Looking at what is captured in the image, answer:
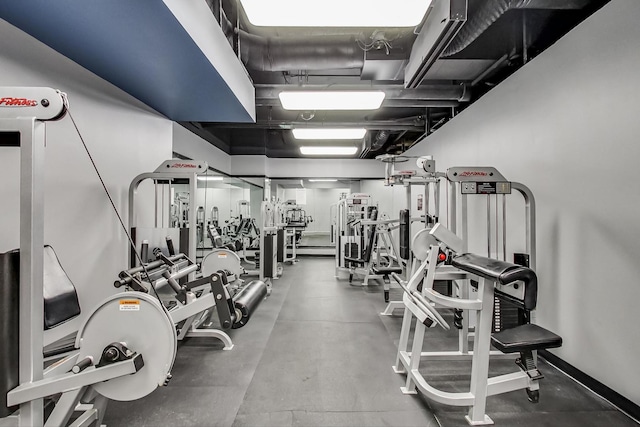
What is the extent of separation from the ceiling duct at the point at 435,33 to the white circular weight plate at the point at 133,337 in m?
2.47

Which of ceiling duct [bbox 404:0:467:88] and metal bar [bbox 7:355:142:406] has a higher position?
ceiling duct [bbox 404:0:467:88]

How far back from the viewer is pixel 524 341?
1609mm

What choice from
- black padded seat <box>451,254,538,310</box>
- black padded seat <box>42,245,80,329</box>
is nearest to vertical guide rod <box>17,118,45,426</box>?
black padded seat <box>42,245,80,329</box>

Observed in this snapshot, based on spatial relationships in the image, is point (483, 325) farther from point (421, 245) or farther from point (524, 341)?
point (421, 245)

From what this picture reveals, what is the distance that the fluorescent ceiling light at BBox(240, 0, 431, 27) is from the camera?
5.78 ft

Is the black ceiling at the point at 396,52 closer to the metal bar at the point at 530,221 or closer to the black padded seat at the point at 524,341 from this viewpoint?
the metal bar at the point at 530,221

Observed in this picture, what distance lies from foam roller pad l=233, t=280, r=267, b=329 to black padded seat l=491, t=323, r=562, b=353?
5.47 ft

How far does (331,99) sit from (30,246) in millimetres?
2816

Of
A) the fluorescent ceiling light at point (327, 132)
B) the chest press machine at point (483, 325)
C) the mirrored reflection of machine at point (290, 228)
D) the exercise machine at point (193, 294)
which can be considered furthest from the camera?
the mirrored reflection of machine at point (290, 228)

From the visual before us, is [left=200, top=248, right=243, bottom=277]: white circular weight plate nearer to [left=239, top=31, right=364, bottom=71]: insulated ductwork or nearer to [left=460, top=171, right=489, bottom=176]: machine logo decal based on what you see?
[left=239, top=31, right=364, bottom=71]: insulated ductwork

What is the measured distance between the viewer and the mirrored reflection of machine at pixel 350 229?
5.68 meters

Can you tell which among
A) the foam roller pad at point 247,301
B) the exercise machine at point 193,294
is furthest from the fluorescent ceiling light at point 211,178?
the foam roller pad at point 247,301

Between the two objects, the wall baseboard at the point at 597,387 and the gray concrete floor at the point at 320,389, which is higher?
the wall baseboard at the point at 597,387

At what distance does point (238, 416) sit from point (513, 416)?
5.69 ft
